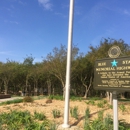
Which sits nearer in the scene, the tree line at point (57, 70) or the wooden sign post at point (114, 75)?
the wooden sign post at point (114, 75)

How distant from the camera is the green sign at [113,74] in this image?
18.8 feet

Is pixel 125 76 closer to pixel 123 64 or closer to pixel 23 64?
pixel 123 64

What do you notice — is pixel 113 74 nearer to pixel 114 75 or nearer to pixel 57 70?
pixel 114 75

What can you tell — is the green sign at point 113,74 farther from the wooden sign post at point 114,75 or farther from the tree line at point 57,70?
the tree line at point 57,70

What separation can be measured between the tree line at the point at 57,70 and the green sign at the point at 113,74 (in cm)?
1117

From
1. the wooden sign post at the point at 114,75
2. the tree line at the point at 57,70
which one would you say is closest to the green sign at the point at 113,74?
the wooden sign post at the point at 114,75

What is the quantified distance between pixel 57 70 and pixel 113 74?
63.1ft

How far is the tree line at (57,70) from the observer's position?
69.6 ft

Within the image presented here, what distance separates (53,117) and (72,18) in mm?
4399

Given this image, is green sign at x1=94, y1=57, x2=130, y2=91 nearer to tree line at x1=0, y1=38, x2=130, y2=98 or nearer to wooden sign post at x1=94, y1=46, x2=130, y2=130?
wooden sign post at x1=94, y1=46, x2=130, y2=130

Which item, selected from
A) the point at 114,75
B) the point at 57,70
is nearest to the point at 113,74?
the point at 114,75

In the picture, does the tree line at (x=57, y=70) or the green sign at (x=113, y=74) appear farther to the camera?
the tree line at (x=57, y=70)

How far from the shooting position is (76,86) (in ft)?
130

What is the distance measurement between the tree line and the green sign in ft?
36.7
